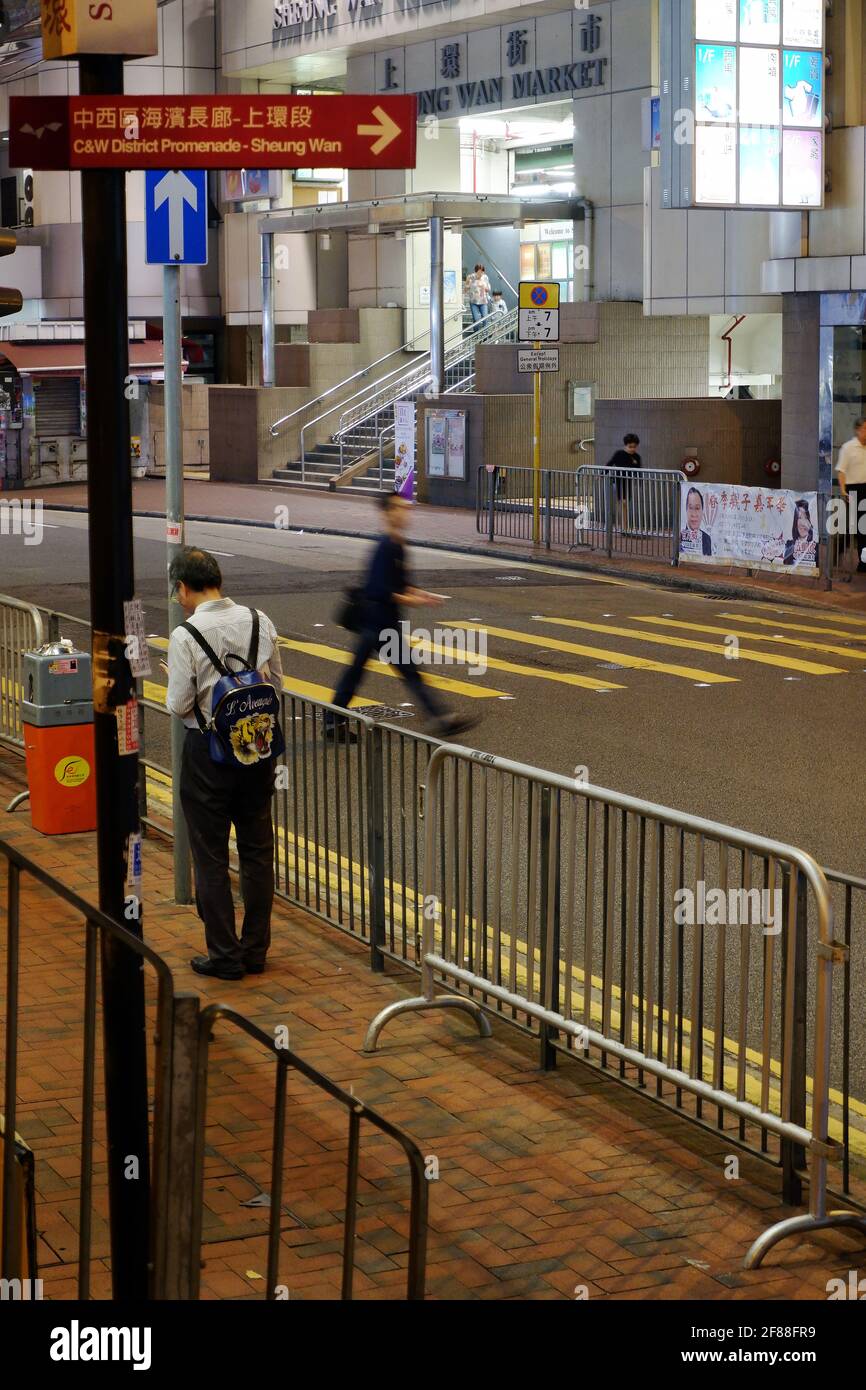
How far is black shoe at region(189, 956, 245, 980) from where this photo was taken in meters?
8.44

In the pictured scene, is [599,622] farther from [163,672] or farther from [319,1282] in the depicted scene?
[319,1282]

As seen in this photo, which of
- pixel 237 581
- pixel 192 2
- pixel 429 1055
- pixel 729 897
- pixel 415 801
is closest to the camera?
pixel 729 897

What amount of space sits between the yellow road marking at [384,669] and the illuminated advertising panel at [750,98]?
10.7 meters

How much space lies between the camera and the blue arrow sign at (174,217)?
9070 millimetres

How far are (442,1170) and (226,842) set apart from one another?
2535 mm

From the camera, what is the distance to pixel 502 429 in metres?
34.6

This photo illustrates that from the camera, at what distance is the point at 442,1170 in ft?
21.0

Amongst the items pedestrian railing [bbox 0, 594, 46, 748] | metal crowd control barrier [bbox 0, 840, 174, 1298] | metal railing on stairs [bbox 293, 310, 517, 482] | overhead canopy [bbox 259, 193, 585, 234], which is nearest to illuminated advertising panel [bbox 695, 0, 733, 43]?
overhead canopy [bbox 259, 193, 585, 234]

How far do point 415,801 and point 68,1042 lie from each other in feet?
5.80

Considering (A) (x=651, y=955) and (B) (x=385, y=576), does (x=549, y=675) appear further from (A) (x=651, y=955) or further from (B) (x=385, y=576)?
(A) (x=651, y=955)

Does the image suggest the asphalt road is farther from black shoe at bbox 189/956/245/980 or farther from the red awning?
the red awning

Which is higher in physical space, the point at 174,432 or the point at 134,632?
the point at 174,432

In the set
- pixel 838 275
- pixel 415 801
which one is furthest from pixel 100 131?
pixel 838 275

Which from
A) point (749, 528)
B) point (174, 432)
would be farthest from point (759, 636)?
point (174, 432)
